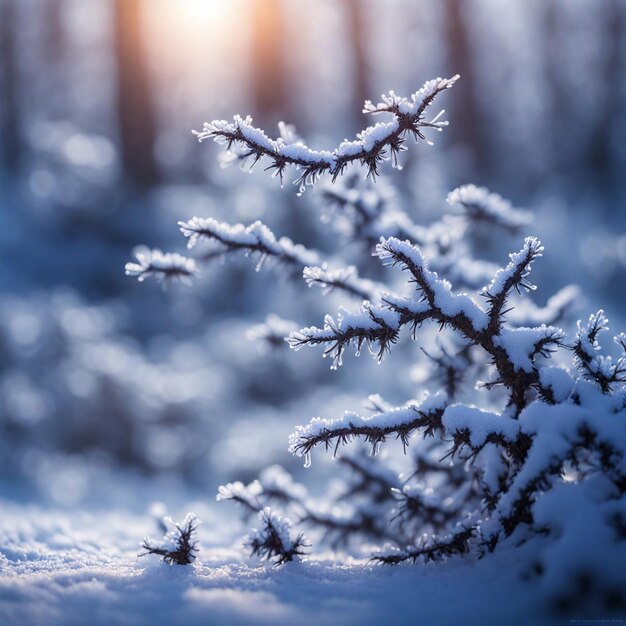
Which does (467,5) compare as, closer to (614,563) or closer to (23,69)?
(23,69)

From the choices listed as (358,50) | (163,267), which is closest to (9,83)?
(358,50)

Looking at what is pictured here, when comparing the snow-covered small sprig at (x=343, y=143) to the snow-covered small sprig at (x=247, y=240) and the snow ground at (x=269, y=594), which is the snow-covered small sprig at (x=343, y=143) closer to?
the snow-covered small sprig at (x=247, y=240)

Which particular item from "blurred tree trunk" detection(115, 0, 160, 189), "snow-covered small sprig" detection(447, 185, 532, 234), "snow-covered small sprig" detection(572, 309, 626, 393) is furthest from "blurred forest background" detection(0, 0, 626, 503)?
"snow-covered small sprig" detection(572, 309, 626, 393)

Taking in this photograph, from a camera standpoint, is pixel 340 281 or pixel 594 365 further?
pixel 340 281

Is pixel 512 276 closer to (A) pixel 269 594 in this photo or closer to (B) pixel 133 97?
(A) pixel 269 594

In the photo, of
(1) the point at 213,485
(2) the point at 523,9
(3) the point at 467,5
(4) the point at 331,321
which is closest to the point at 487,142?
(3) the point at 467,5

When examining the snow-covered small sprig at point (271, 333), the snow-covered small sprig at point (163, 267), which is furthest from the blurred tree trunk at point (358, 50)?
the snow-covered small sprig at point (163, 267)
